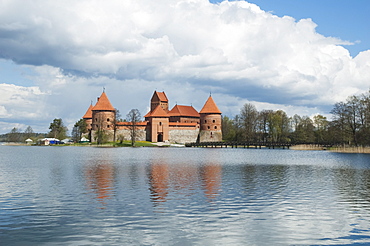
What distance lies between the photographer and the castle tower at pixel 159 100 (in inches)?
3895

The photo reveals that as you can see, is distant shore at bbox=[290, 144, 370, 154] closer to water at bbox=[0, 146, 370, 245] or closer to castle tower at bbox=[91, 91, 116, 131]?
water at bbox=[0, 146, 370, 245]

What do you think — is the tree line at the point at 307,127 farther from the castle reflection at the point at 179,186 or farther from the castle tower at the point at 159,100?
the castle reflection at the point at 179,186

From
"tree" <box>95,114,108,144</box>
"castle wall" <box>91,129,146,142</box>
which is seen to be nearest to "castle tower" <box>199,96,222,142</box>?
"castle wall" <box>91,129,146,142</box>

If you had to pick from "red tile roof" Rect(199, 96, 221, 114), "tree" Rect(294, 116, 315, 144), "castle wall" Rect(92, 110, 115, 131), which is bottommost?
"tree" Rect(294, 116, 315, 144)

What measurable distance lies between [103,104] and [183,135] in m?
18.2

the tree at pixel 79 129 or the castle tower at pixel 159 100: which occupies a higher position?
the castle tower at pixel 159 100

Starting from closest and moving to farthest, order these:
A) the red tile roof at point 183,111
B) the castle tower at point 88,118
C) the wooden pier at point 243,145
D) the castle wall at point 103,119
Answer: the wooden pier at point 243,145, the castle wall at point 103,119, the castle tower at point 88,118, the red tile roof at point 183,111

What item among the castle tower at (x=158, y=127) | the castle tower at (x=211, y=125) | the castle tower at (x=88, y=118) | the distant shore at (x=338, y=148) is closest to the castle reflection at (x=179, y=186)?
the distant shore at (x=338, y=148)

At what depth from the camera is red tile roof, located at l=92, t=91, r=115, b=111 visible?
272 feet

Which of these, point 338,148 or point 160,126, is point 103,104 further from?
point 338,148

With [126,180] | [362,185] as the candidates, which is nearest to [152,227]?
[126,180]

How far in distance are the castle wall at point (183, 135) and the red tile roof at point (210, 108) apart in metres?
5.15

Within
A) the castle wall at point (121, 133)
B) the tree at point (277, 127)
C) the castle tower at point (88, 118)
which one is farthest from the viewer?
the castle tower at point (88, 118)

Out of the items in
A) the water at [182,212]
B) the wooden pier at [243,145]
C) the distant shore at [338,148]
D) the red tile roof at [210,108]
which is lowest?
the water at [182,212]
